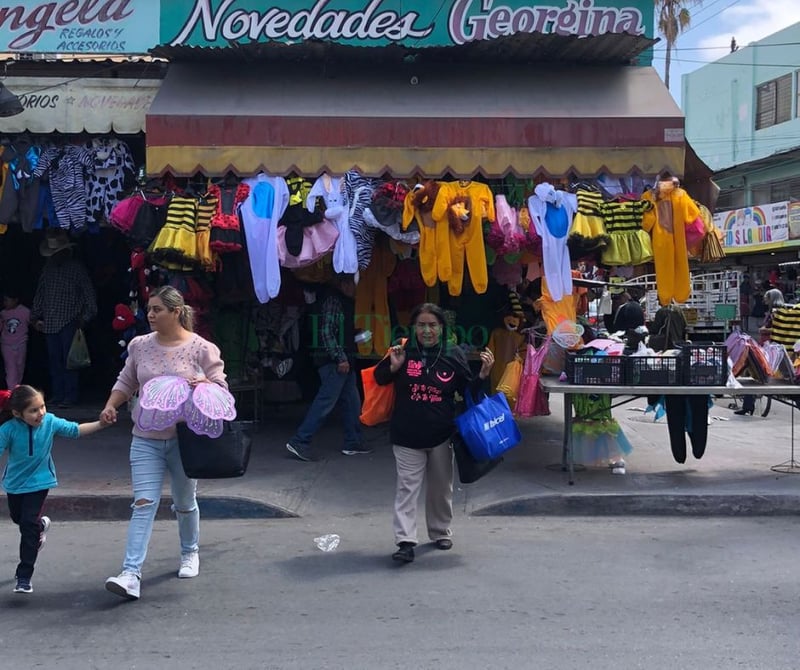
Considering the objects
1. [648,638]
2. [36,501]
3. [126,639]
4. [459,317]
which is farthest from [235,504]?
[459,317]

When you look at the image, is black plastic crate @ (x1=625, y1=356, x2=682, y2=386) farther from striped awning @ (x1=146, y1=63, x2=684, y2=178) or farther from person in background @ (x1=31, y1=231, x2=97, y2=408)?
person in background @ (x1=31, y1=231, x2=97, y2=408)

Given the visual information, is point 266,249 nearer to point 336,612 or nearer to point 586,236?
point 586,236

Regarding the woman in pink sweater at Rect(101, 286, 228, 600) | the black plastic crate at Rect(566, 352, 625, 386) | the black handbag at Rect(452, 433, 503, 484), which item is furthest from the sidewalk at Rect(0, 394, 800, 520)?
the woman in pink sweater at Rect(101, 286, 228, 600)

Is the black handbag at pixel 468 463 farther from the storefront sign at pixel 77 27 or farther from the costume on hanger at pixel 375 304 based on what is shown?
the storefront sign at pixel 77 27

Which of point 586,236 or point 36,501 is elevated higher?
point 586,236

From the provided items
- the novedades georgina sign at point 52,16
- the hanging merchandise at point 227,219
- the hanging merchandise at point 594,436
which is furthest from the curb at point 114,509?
the novedades georgina sign at point 52,16

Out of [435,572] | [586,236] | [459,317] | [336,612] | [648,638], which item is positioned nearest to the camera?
[648,638]

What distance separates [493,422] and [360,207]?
3.03 m

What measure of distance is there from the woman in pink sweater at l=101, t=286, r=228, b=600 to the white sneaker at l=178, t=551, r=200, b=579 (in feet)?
1.45

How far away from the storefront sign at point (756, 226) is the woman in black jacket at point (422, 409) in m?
20.2

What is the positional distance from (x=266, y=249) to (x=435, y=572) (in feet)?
12.1

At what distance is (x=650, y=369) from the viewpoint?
7.68 metres

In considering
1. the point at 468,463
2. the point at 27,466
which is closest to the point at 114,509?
the point at 27,466

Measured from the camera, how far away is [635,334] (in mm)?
8031
